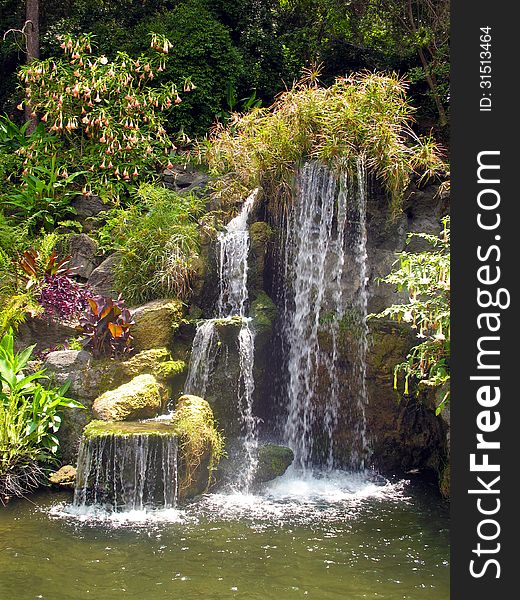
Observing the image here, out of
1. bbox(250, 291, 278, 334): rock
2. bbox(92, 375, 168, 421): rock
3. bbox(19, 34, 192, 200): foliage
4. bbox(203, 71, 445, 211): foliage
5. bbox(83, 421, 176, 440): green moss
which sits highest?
bbox(19, 34, 192, 200): foliage

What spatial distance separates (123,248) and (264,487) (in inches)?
150

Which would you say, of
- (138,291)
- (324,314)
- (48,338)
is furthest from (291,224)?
(48,338)

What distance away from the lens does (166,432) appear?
7.56m

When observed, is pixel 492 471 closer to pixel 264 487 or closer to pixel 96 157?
pixel 264 487

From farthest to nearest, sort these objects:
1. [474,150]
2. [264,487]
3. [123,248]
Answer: [123,248] < [264,487] < [474,150]

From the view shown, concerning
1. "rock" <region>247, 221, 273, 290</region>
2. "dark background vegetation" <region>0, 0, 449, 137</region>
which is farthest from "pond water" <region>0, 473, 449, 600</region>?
"dark background vegetation" <region>0, 0, 449, 137</region>

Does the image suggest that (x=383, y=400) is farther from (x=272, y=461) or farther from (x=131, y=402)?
(x=131, y=402)

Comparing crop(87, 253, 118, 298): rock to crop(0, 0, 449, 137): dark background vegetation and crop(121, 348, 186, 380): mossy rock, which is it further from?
crop(0, 0, 449, 137): dark background vegetation

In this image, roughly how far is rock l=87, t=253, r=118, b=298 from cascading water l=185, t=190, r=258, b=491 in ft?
5.34

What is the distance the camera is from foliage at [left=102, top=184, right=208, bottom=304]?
9.67 metres

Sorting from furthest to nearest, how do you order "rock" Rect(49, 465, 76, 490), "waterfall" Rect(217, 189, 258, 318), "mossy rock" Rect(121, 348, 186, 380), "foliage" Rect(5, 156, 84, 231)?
"foliage" Rect(5, 156, 84, 231), "waterfall" Rect(217, 189, 258, 318), "mossy rock" Rect(121, 348, 186, 380), "rock" Rect(49, 465, 76, 490)

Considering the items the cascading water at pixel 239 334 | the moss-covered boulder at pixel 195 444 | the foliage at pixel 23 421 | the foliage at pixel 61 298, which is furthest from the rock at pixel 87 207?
the moss-covered boulder at pixel 195 444

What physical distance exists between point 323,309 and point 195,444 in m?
2.63

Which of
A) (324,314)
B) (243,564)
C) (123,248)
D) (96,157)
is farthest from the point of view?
(96,157)
